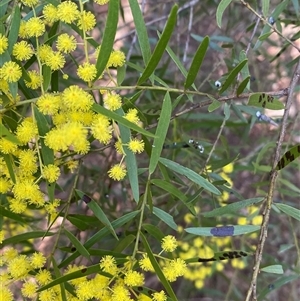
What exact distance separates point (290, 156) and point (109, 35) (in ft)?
1.07

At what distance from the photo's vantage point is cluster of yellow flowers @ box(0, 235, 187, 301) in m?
0.73

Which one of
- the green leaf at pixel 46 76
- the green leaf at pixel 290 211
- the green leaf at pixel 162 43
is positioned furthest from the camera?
the green leaf at pixel 290 211

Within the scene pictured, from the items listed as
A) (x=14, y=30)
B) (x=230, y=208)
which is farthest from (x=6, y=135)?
(x=230, y=208)

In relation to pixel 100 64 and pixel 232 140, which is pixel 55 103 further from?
pixel 232 140

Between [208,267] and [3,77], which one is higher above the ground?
[3,77]

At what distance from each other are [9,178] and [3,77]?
0.17 m

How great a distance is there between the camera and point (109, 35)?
652 millimetres

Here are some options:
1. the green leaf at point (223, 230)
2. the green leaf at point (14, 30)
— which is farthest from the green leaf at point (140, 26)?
the green leaf at point (223, 230)

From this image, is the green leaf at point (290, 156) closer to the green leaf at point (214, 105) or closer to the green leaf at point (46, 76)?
the green leaf at point (214, 105)

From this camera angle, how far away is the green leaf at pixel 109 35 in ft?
2.05

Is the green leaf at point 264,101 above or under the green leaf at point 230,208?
above

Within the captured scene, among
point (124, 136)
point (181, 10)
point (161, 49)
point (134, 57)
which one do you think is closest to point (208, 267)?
point (134, 57)

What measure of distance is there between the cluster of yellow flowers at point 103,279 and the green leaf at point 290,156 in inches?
8.1

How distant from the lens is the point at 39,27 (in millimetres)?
707
